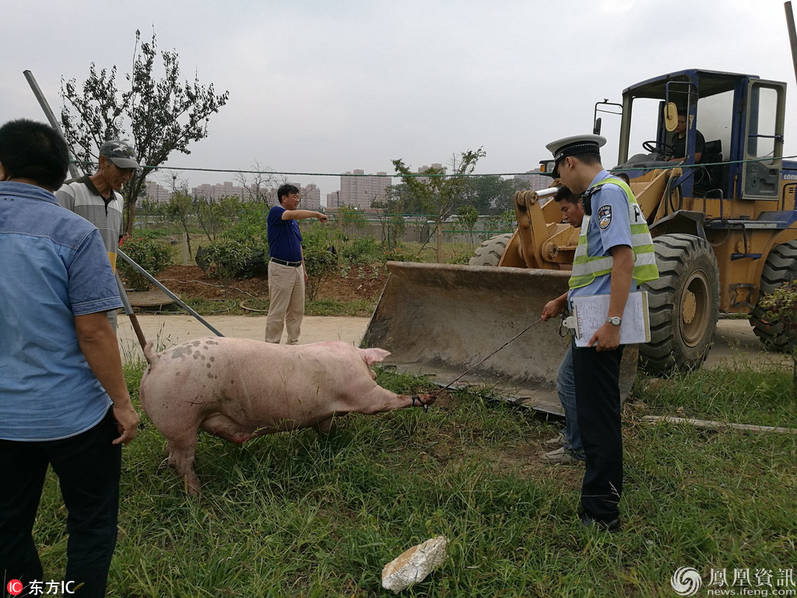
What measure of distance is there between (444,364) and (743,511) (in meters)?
2.38

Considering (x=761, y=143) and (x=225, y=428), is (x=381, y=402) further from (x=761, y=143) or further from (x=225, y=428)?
(x=761, y=143)

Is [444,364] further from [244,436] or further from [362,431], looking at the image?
[244,436]

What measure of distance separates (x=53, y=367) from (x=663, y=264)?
4.35 metres

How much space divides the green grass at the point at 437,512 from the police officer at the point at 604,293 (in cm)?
18

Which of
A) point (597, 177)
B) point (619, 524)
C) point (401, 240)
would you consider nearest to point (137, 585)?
point (619, 524)

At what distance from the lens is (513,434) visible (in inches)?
144

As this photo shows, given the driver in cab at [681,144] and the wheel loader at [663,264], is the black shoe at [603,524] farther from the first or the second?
the driver in cab at [681,144]

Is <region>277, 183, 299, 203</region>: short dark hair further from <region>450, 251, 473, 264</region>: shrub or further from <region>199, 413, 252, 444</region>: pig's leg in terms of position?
<region>450, 251, 473, 264</region>: shrub

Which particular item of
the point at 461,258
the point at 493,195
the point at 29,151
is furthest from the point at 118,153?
the point at 493,195

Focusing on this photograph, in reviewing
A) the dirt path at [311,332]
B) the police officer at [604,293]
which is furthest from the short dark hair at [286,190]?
the police officer at [604,293]

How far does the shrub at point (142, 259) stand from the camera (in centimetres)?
941

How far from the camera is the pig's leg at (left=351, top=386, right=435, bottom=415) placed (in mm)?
3227

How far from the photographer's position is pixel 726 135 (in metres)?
6.02

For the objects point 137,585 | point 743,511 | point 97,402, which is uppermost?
point 97,402
